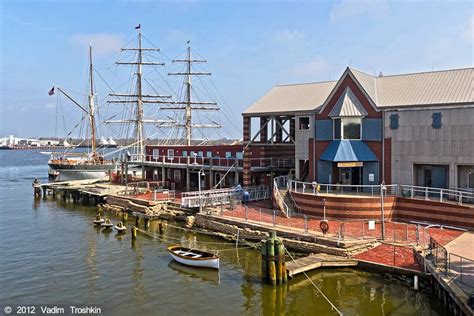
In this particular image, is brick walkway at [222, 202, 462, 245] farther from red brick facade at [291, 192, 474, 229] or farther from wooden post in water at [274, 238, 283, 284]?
wooden post in water at [274, 238, 283, 284]

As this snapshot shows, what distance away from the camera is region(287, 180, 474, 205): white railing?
3097cm

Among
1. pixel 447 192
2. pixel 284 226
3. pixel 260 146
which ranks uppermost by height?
pixel 260 146

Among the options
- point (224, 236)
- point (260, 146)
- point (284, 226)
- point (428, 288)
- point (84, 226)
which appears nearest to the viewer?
point (428, 288)

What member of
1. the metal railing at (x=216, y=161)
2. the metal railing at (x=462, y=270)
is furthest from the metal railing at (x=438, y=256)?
the metal railing at (x=216, y=161)

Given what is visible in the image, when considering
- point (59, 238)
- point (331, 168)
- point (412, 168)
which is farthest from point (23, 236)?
point (412, 168)

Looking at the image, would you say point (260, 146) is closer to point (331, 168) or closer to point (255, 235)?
point (331, 168)

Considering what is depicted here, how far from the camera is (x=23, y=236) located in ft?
122

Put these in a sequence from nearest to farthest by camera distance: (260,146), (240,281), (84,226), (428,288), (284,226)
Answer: (428,288) → (240,281) → (284,226) → (84,226) → (260,146)

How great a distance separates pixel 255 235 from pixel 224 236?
9.56 ft

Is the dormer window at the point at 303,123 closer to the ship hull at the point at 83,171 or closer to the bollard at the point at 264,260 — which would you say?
the bollard at the point at 264,260

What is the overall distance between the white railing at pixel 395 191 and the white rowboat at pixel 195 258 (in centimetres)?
1055

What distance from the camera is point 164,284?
25.2 m

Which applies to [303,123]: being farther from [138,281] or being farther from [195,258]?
[138,281]

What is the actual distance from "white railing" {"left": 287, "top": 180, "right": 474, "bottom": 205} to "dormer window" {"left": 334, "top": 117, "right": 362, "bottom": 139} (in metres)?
4.08
